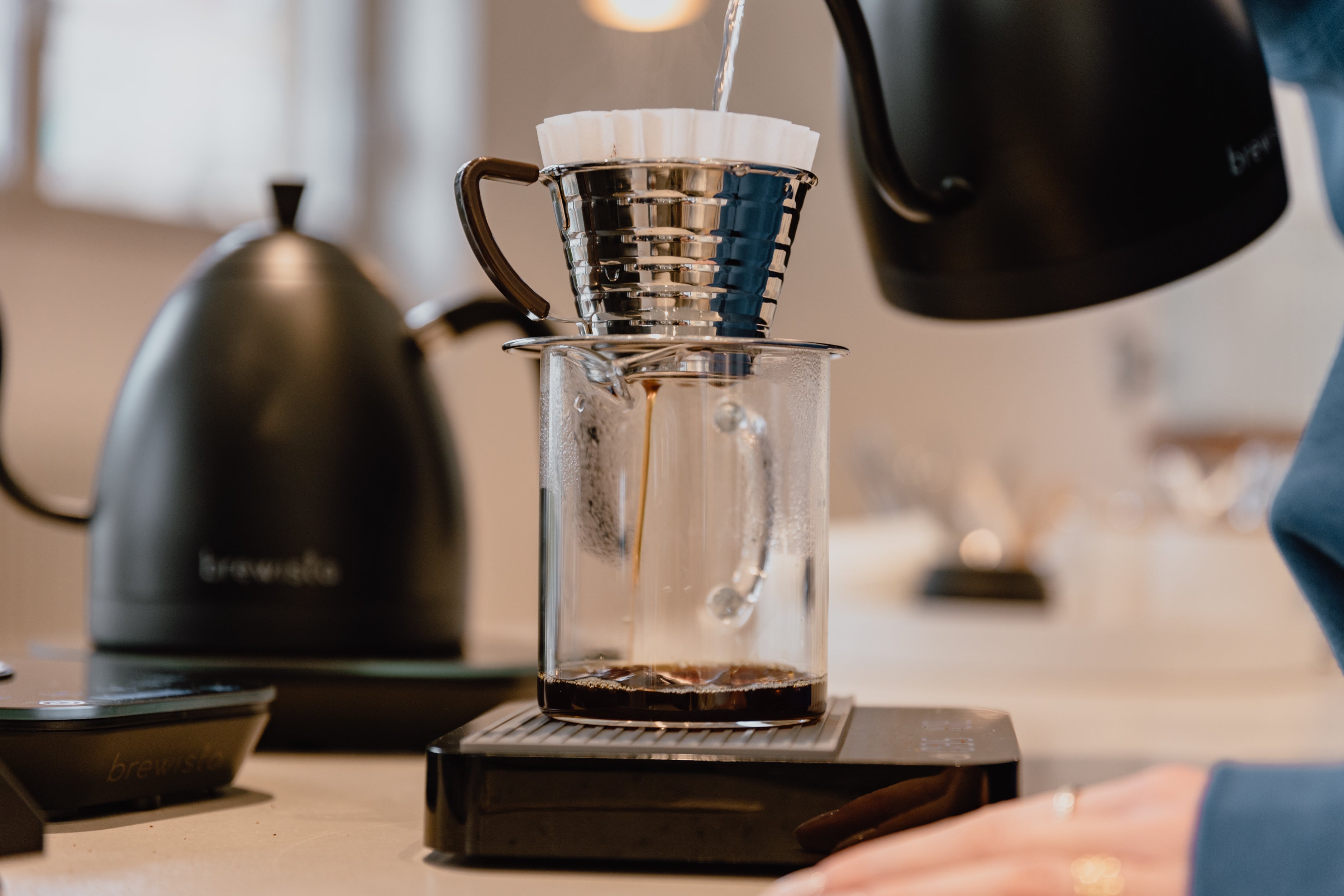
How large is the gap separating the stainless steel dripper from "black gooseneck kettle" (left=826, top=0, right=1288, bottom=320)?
0.42 ft

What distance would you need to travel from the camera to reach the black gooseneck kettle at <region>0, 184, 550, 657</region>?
28.2 inches

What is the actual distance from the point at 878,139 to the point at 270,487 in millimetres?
369

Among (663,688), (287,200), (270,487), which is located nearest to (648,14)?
(287,200)

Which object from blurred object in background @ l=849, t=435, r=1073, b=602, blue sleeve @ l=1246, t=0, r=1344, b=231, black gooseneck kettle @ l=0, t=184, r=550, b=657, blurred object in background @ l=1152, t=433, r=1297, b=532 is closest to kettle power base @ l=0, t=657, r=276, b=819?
black gooseneck kettle @ l=0, t=184, r=550, b=657

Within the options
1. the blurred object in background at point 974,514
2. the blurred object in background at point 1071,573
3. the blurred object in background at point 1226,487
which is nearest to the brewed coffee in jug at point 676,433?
the blurred object in background at point 1071,573

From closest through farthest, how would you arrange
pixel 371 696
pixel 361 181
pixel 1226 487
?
pixel 371 696
pixel 361 181
pixel 1226 487

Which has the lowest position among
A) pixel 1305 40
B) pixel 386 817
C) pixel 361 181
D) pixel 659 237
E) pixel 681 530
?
pixel 386 817

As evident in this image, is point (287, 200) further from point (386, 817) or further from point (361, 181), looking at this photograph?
point (361, 181)

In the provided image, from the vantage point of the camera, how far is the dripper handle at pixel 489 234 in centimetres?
49

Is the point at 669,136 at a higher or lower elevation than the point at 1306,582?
higher

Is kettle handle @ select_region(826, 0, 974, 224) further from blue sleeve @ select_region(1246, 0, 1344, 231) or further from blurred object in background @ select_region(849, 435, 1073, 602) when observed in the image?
blurred object in background @ select_region(849, 435, 1073, 602)

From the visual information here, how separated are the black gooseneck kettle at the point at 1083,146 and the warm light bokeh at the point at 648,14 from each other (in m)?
0.11

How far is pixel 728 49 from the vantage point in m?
0.57

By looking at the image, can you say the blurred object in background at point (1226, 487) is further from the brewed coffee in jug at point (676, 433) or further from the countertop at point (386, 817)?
the brewed coffee in jug at point (676, 433)
